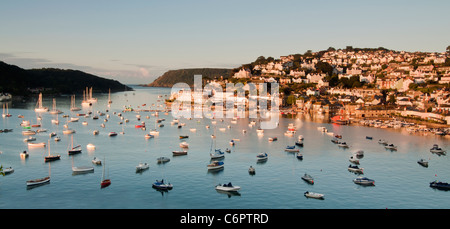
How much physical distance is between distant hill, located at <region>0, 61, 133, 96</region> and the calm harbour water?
77177mm

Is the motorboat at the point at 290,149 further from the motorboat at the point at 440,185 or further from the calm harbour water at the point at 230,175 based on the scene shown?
the motorboat at the point at 440,185

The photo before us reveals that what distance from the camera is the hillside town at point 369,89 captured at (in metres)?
54.3

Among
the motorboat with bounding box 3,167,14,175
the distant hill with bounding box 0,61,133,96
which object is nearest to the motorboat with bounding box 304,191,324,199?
the motorboat with bounding box 3,167,14,175

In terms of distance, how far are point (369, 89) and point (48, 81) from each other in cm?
11495

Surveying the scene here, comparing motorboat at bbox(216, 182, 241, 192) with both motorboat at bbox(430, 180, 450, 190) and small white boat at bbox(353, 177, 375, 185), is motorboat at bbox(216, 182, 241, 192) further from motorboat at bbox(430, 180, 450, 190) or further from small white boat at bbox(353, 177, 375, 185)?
motorboat at bbox(430, 180, 450, 190)

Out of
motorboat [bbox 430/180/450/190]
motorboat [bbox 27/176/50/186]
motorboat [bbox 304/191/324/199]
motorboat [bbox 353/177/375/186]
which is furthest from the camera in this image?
motorboat [bbox 353/177/375/186]

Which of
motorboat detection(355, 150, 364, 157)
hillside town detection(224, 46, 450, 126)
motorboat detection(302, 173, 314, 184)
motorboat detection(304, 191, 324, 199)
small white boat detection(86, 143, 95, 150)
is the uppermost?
hillside town detection(224, 46, 450, 126)

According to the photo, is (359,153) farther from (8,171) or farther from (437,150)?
(8,171)

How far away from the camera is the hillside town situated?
54.3 m

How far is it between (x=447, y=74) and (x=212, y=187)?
68519mm

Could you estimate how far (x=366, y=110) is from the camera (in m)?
55.8

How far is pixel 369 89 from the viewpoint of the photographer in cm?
7331

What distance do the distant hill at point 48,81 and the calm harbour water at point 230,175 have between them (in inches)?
3038

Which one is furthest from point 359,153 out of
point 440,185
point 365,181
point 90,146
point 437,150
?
point 90,146
